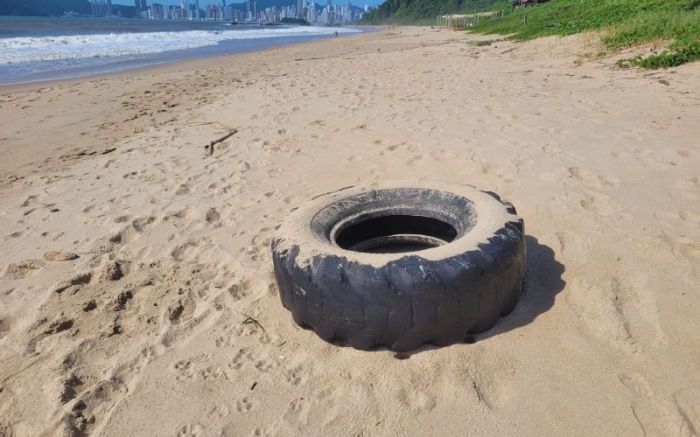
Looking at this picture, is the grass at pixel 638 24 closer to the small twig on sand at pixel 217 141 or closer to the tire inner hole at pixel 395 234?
the small twig on sand at pixel 217 141

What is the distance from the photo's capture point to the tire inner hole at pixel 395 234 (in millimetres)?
2889

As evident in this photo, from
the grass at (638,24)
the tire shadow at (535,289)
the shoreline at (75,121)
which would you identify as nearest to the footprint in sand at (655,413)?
the tire shadow at (535,289)

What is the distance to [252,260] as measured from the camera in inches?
123

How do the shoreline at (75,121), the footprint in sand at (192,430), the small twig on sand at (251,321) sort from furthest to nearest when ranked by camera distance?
the shoreline at (75,121) < the small twig on sand at (251,321) < the footprint in sand at (192,430)

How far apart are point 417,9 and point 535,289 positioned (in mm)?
93572

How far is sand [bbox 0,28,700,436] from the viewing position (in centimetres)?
189

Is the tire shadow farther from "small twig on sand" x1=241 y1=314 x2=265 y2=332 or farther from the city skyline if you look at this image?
the city skyline

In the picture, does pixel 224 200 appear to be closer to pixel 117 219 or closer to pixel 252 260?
pixel 117 219

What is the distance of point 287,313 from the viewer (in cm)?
252

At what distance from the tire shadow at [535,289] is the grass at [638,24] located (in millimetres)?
6539

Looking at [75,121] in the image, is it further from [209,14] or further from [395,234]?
[209,14]

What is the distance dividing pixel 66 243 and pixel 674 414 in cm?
375

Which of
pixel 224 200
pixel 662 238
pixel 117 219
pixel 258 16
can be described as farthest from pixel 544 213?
pixel 258 16

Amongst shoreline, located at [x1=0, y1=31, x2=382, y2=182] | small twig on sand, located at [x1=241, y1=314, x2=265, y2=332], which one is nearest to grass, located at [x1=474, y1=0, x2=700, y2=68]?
small twig on sand, located at [x1=241, y1=314, x2=265, y2=332]
